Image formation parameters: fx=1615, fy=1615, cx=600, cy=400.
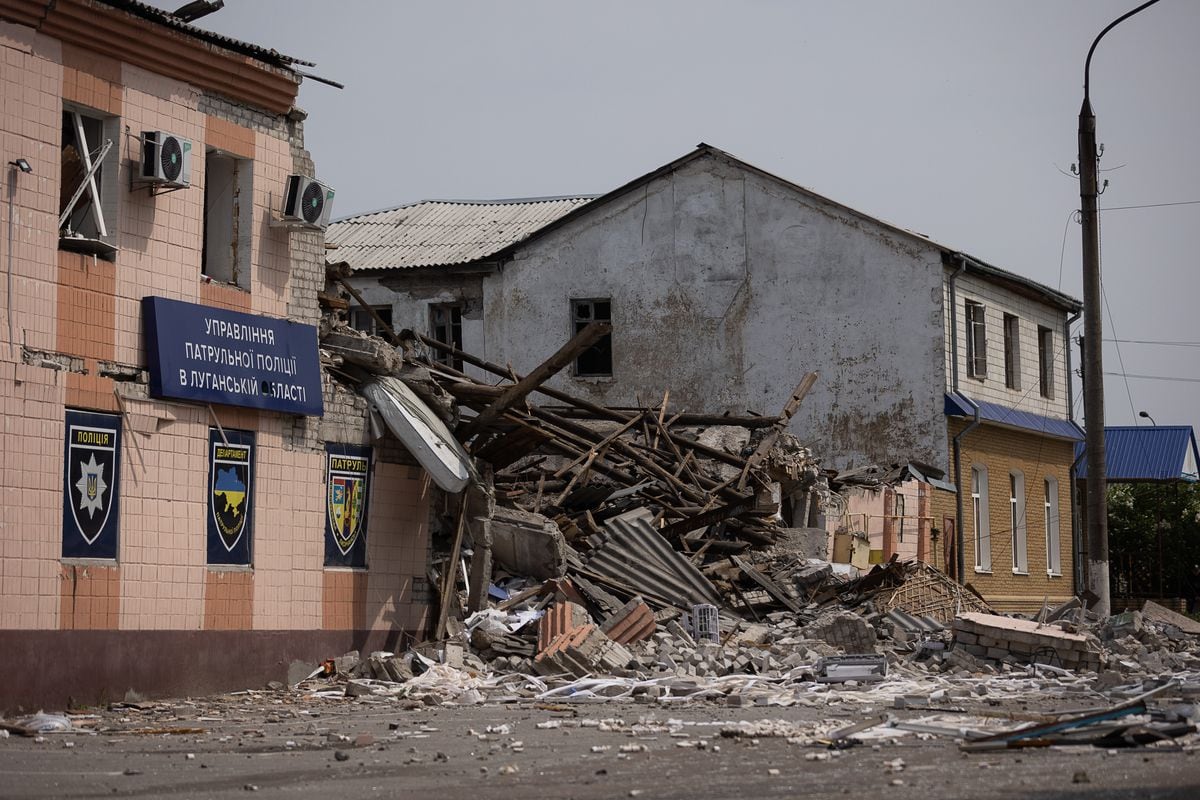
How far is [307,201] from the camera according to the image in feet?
58.7

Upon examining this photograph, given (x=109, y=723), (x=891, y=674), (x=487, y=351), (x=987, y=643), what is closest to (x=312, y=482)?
(x=109, y=723)

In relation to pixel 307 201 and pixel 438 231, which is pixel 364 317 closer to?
pixel 438 231

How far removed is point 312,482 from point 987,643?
27.5ft

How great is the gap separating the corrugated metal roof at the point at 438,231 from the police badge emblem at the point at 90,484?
1929cm

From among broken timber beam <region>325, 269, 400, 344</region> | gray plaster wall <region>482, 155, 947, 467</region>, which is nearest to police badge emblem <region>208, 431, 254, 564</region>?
broken timber beam <region>325, 269, 400, 344</region>

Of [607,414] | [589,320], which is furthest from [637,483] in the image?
[589,320]

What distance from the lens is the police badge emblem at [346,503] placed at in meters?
18.4

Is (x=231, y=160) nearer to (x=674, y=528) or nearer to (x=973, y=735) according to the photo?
(x=674, y=528)

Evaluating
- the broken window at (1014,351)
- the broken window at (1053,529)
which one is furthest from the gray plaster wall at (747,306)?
the broken window at (1053,529)

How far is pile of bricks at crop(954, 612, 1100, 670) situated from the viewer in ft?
63.3

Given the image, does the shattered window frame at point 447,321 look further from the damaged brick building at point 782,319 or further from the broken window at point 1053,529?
the broken window at point 1053,529

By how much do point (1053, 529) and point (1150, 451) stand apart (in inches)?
660

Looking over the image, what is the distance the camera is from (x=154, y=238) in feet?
53.5

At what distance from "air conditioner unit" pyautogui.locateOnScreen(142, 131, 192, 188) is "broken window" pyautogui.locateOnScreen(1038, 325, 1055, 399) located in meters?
25.9
